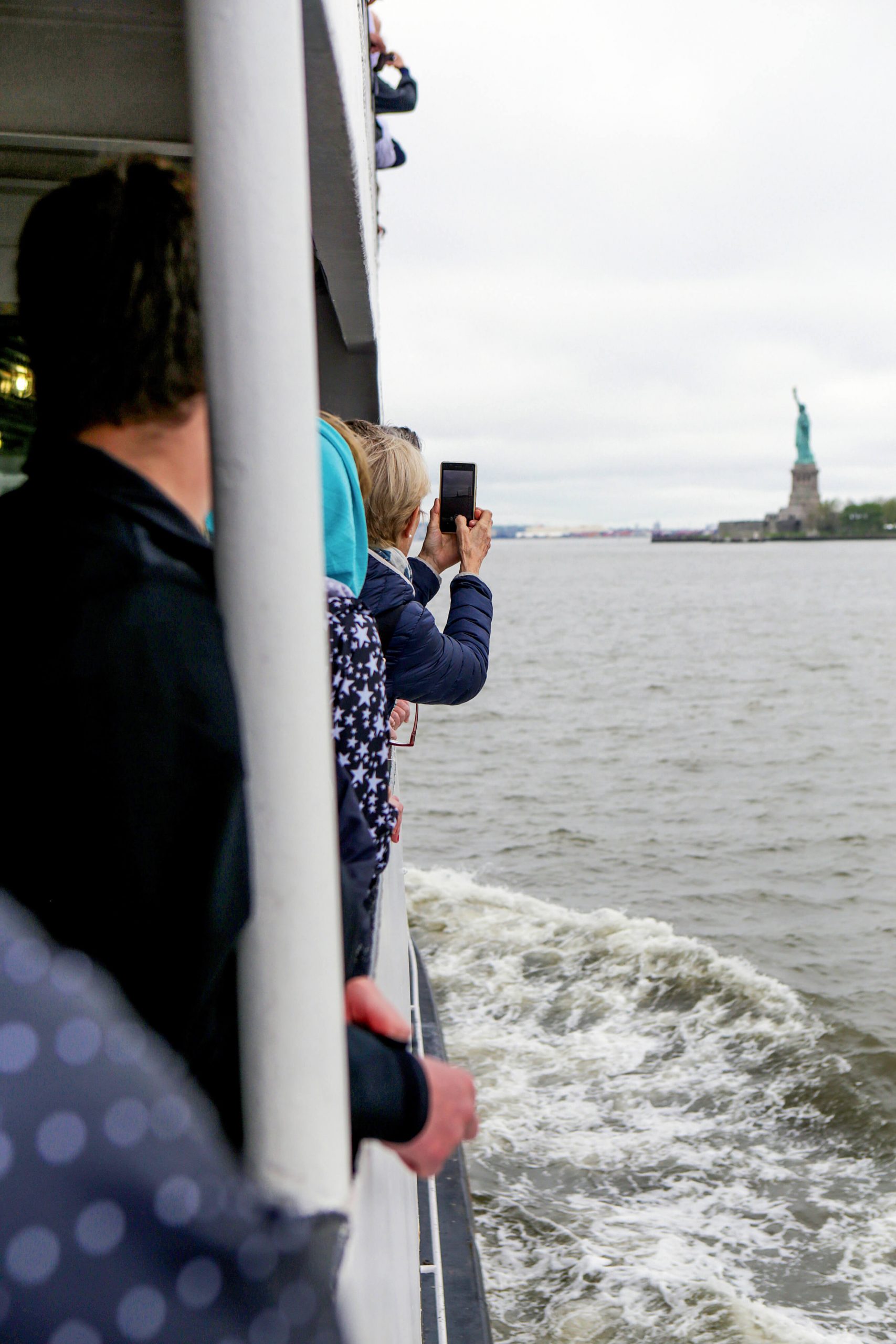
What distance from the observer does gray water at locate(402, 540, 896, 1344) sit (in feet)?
22.8

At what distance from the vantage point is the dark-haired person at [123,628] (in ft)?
2.87

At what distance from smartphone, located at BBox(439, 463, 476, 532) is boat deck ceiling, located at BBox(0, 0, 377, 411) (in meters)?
0.74

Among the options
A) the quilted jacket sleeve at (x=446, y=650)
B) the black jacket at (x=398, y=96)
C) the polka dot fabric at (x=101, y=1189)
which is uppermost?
the black jacket at (x=398, y=96)

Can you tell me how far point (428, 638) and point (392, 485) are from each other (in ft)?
1.23

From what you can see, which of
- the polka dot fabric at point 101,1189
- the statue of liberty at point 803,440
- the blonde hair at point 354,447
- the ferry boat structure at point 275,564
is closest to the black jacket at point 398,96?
the blonde hair at point 354,447

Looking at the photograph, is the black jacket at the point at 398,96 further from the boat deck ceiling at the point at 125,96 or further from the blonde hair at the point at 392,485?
the blonde hair at the point at 392,485

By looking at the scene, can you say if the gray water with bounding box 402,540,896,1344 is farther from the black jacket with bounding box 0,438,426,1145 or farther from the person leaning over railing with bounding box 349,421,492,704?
the black jacket with bounding box 0,438,426,1145

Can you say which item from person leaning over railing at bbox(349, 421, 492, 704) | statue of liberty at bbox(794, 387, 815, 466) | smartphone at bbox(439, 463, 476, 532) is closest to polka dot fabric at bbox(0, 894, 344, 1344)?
person leaning over railing at bbox(349, 421, 492, 704)

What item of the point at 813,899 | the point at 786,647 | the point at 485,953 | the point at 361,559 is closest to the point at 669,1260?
the point at 485,953

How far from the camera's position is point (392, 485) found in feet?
9.06

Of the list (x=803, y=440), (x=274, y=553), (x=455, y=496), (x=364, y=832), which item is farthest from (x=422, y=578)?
(x=803, y=440)

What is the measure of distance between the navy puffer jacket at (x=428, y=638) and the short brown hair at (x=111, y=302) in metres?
1.61

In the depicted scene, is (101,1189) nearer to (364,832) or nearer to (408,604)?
(364,832)

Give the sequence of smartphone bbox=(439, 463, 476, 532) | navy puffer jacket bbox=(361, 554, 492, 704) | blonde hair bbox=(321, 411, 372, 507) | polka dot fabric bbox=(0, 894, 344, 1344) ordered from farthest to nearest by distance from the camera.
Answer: smartphone bbox=(439, 463, 476, 532), navy puffer jacket bbox=(361, 554, 492, 704), blonde hair bbox=(321, 411, 372, 507), polka dot fabric bbox=(0, 894, 344, 1344)
